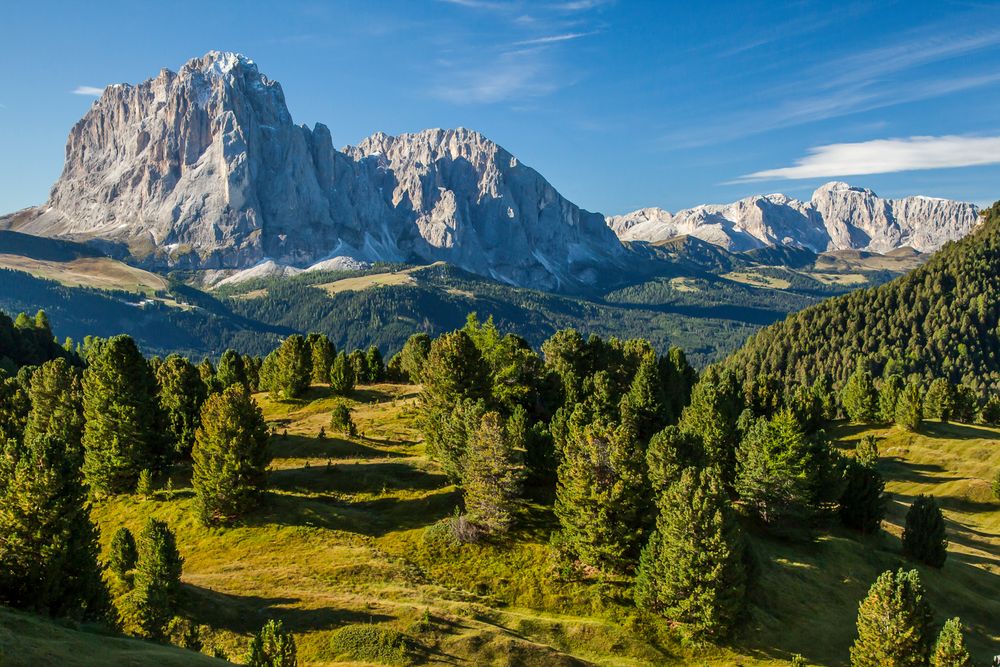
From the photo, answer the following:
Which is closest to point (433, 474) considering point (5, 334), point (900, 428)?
point (900, 428)

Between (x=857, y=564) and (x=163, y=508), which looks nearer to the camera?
(x=163, y=508)

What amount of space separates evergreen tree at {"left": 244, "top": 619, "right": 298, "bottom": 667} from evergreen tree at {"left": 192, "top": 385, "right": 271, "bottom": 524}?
2974cm

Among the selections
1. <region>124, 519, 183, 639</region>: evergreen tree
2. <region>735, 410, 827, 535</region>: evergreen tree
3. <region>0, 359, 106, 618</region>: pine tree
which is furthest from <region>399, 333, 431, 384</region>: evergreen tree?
<region>0, 359, 106, 618</region>: pine tree

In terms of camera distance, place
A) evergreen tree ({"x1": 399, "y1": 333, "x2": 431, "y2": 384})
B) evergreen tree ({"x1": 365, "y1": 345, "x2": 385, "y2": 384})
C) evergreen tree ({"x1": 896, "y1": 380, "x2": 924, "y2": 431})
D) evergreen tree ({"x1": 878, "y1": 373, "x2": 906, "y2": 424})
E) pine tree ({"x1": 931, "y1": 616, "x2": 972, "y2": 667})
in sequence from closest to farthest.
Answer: pine tree ({"x1": 931, "y1": 616, "x2": 972, "y2": 667})
evergreen tree ({"x1": 399, "y1": 333, "x2": 431, "y2": 384})
evergreen tree ({"x1": 896, "y1": 380, "x2": 924, "y2": 431})
evergreen tree ({"x1": 365, "y1": 345, "x2": 385, "y2": 384})
evergreen tree ({"x1": 878, "y1": 373, "x2": 906, "y2": 424})

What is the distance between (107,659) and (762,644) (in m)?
48.1

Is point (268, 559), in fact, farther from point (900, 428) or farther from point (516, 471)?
point (900, 428)

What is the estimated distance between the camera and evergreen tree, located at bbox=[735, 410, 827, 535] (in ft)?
237

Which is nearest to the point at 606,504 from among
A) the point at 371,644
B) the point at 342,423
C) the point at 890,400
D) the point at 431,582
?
the point at 431,582

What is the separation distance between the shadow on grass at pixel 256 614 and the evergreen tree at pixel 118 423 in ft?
88.3

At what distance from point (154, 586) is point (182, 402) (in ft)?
134

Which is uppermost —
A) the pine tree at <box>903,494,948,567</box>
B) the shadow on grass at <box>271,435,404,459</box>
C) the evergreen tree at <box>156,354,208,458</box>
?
the evergreen tree at <box>156,354,208,458</box>

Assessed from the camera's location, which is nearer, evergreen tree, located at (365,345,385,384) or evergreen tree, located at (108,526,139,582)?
evergreen tree, located at (108,526,139,582)

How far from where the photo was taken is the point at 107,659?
93.4ft

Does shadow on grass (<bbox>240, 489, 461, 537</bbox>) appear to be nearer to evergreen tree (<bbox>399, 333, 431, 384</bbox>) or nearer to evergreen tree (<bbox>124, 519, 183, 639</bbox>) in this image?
evergreen tree (<bbox>124, 519, 183, 639</bbox>)
